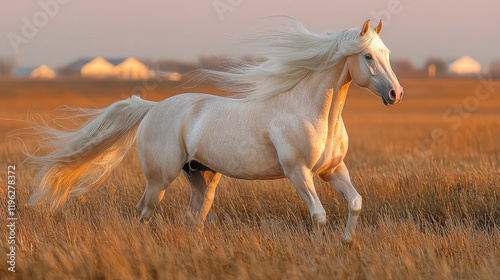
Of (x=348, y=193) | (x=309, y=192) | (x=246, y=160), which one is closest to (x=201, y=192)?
(x=246, y=160)

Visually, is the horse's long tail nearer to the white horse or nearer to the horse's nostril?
the white horse

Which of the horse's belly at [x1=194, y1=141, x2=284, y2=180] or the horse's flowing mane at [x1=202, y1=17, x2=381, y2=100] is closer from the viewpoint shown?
the horse's flowing mane at [x1=202, y1=17, x2=381, y2=100]

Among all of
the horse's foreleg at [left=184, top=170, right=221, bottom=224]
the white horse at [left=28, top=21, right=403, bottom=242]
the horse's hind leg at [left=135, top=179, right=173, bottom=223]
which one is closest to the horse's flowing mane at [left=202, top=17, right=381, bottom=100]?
the white horse at [left=28, top=21, right=403, bottom=242]

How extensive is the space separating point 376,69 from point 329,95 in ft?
1.46

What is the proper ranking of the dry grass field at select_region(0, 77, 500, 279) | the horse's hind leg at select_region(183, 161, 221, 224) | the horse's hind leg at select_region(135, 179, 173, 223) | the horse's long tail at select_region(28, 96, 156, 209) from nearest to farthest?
1. the dry grass field at select_region(0, 77, 500, 279)
2. the horse's hind leg at select_region(135, 179, 173, 223)
3. the horse's hind leg at select_region(183, 161, 221, 224)
4. the horse's long tail at select_region(28, 96, 156, 209)

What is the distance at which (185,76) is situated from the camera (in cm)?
559

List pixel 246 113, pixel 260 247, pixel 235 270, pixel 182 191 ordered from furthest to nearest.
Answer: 1. pixel 182 191
2. pixel 246 113
3. pixel 260 247
4. pixel 235 270

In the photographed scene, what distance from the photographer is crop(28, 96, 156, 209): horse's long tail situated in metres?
5.82

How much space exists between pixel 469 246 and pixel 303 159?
4.58 feet

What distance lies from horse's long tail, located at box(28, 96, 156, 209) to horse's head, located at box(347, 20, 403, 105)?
232 cm

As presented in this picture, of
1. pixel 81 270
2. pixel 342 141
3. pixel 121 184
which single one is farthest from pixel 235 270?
pixel 121 184

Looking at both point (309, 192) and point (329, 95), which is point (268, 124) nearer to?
point (329, 95)

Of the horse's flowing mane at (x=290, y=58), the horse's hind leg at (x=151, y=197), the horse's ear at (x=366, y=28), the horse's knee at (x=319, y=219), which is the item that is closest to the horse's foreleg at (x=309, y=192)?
the horse's knee at (x=319, y=219)

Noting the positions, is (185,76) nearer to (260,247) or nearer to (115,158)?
(115,158)
